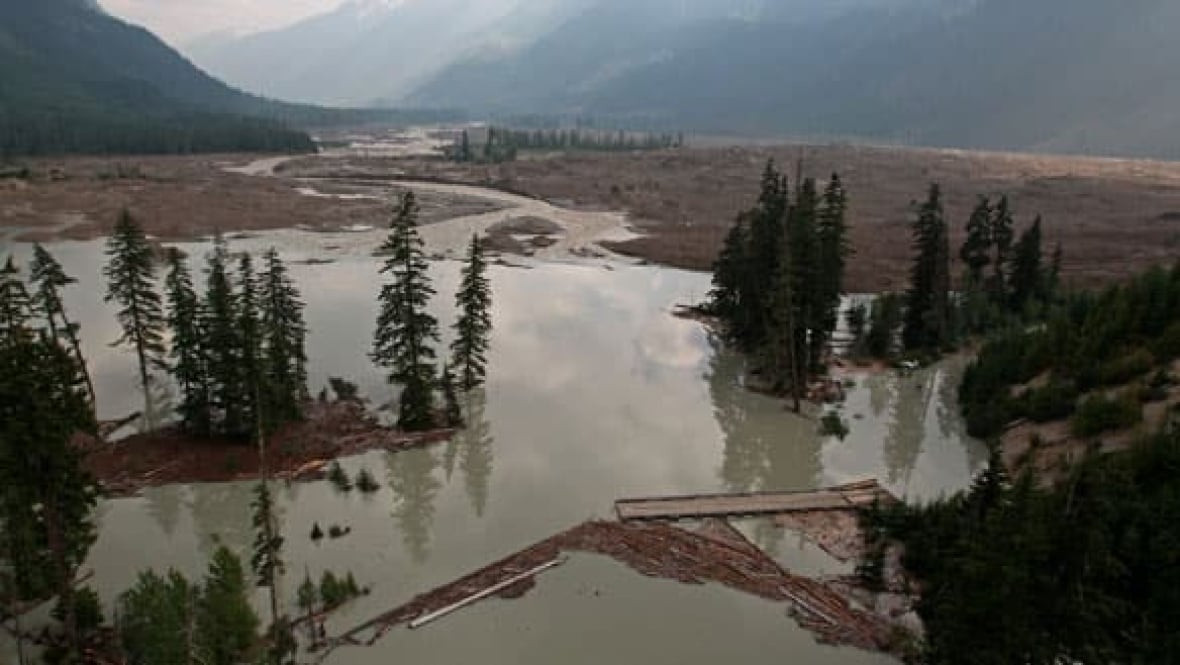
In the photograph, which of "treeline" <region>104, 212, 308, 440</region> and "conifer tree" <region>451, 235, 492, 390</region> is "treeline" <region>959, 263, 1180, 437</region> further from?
"treeline" <region>104, 212, 308, 440</region>

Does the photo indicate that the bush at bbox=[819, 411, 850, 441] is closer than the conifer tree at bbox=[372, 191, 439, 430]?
No

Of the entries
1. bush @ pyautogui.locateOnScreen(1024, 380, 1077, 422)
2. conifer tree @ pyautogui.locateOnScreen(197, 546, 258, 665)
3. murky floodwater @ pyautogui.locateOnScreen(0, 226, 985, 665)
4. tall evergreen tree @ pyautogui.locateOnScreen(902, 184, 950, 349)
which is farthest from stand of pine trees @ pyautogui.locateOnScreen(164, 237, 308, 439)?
tall evergreen tree @ pyautogui.locateOnScreen(902, 184, 950, 349)

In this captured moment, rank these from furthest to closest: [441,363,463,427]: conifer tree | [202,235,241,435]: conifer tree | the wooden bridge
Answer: [441,363,463,427]: conifer tree < [202,235,241,435]: conifer tree < the wooden bridge

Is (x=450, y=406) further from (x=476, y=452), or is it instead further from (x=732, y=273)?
(x=732, y=273)

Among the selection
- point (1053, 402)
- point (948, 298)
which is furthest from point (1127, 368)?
point (948, 298)

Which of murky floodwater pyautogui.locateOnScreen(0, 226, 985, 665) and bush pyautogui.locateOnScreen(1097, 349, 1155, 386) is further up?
bush pyautogui.locateOnScreen(1097, 349, 1155, 386)

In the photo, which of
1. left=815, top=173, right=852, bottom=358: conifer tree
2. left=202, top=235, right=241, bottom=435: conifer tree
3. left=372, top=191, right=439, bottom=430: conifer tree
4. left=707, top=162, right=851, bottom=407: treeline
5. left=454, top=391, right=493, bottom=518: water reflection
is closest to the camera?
left=454, top=391, right=493, bottom=518: water reflection

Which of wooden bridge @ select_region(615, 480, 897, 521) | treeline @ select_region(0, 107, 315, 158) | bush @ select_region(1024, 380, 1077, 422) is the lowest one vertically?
wooden bridge @ select_region(615, 480, 897, 521)
